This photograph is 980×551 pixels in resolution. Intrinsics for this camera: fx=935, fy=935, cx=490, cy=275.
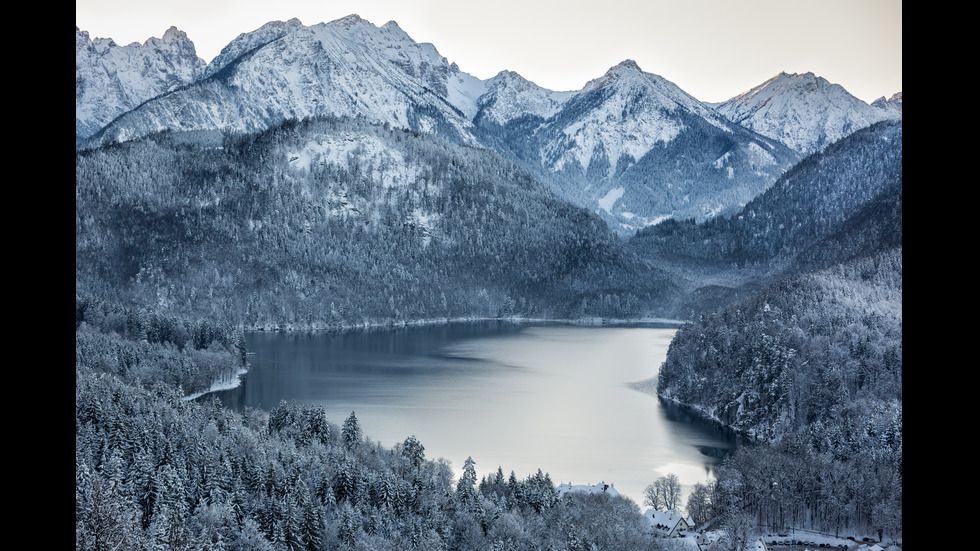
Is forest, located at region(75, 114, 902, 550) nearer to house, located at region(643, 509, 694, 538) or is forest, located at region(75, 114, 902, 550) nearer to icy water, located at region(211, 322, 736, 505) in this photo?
house, located at region(643, 509, 694, 538)

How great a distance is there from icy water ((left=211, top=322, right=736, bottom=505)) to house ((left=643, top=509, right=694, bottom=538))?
6.51m

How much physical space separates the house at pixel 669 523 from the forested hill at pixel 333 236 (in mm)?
105680

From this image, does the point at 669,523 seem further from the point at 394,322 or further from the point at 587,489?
the point at 394,322

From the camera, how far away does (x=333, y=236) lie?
166625 mm

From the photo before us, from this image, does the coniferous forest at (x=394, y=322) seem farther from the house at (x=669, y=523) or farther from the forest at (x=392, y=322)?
the house at (x=669, y=523)

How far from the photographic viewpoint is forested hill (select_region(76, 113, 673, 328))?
477 feet

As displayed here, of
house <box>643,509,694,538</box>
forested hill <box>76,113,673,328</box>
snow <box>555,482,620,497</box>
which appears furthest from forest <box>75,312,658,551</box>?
forested hill <box>76,113,673,328</box>

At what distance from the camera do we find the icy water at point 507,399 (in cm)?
5238

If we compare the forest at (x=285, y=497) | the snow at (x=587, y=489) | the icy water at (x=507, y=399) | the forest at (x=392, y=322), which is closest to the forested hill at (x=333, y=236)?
the forest at (x=392, y=322)

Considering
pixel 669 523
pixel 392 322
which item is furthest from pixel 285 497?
pixel 392 322

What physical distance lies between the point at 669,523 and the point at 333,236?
135358mm
